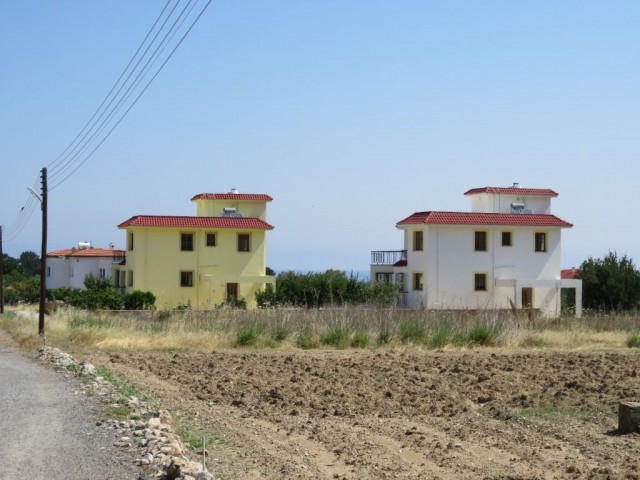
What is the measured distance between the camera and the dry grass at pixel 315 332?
101 ft

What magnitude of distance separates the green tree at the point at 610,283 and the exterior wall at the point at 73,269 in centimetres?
3696

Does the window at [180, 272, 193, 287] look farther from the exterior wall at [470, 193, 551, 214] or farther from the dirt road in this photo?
the dirt road

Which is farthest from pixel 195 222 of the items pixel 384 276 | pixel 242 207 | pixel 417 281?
pixel 417 281

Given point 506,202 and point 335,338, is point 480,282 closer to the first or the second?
point 506,202

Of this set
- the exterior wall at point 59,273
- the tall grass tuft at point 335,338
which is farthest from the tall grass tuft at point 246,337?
the exterior wall at point 59,273

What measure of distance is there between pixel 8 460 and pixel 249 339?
65.8 ft

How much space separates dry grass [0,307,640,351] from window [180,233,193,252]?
2827cm

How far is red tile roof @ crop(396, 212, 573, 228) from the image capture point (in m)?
64.4

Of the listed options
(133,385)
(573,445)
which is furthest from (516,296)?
(573,445)

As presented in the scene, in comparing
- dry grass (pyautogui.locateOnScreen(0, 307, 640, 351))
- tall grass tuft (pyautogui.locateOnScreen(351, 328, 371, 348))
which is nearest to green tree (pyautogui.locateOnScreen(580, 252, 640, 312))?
dry grass (pyautogui.locateOnScreen(0, 307, 640, 351))

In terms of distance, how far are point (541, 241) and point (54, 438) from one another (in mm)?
58181

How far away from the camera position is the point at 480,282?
65688 millimetres

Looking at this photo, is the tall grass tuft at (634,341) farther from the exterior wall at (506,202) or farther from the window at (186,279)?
the exterior wall at (506,202)

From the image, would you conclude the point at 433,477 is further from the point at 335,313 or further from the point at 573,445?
the point at 335,313
